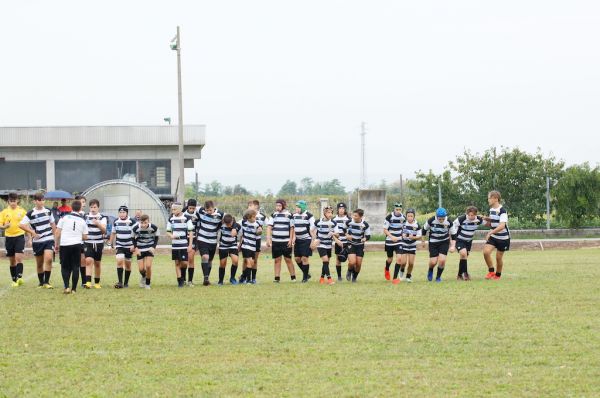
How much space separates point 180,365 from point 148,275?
913 centimetres

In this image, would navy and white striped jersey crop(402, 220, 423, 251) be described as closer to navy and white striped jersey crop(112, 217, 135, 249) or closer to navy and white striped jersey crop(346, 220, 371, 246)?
navy and white striped jersey crop(346, 220, 371, 246)

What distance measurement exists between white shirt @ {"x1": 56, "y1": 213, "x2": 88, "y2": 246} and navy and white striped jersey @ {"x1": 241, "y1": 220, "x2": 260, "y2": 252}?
12.4 feet

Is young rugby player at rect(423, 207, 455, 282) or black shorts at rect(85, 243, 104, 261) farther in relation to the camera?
young rugby player at rect(423, 207, 455, 282)

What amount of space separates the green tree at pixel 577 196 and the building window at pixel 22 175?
26.0 meters

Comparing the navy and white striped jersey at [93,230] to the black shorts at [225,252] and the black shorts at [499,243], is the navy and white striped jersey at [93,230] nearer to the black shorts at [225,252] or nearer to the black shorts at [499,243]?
the black shorts at [225,252]

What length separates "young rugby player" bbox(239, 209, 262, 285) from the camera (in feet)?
67.1

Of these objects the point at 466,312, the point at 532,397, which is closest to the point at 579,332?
the point at 466,312

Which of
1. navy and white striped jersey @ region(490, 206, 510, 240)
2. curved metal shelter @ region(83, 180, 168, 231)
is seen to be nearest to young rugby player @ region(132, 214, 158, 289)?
navy and white striped jersey @ region(490, 206, 510, 240)

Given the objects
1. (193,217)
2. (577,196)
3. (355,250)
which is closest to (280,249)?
(355,250)

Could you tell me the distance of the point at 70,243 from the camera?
58.5 ft

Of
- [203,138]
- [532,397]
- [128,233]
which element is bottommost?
[532,397]

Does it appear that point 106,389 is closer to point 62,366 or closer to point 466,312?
point 62,366

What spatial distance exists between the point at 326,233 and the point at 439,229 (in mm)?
2431

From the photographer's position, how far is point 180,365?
34.0 feet
